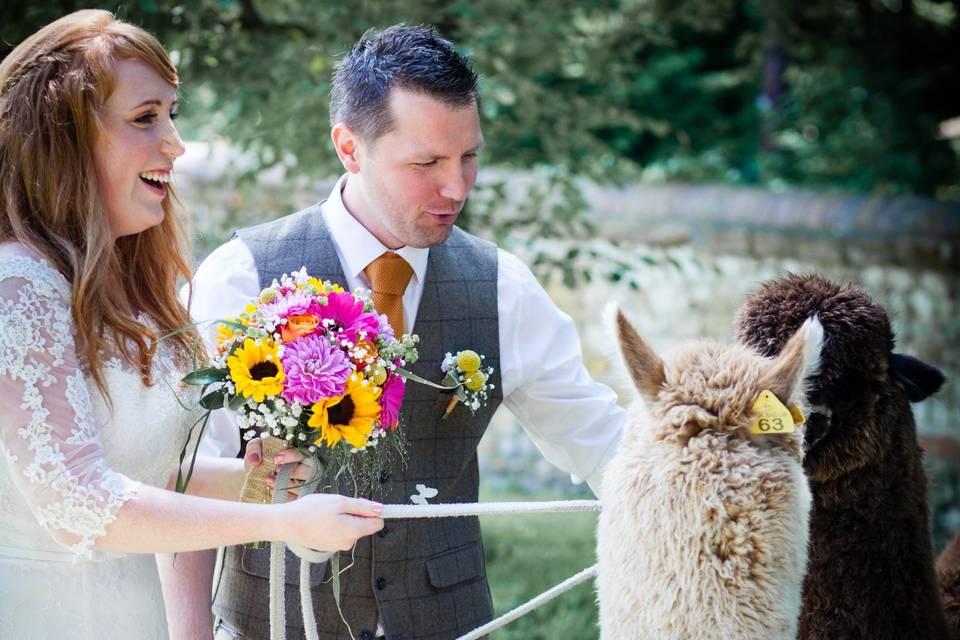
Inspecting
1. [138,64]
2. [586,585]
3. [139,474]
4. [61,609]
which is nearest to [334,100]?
[138,64]

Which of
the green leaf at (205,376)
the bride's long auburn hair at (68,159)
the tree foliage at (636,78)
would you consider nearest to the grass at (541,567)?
the tree foliage at (636,78)

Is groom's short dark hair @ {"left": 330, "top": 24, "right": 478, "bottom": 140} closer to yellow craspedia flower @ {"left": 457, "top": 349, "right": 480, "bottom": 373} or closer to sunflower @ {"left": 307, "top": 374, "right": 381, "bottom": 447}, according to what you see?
yellow craspedia flower @ {"left": 457, "top": 349, "right": 480, "bottom": 373}

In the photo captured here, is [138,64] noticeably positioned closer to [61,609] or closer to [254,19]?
[61,609]

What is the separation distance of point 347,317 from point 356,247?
1.91 ft

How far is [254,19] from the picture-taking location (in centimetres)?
533

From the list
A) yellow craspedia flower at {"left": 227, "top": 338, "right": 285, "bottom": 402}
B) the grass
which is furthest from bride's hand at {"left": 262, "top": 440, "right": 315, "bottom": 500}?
the grass

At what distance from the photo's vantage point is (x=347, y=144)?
2.69 metres

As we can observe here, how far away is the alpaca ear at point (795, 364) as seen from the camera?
5.99 feet

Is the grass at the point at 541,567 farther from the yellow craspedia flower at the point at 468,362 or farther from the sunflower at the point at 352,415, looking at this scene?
the sunflower at the point at 352,415

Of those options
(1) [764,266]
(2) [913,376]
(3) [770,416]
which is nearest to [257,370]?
(3) [770,416]

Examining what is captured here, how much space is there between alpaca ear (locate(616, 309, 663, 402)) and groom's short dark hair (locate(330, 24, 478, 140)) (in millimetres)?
851

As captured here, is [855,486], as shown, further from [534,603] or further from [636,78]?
[636,78]

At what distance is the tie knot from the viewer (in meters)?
2.60

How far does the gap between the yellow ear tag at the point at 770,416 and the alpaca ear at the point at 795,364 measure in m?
0.02
